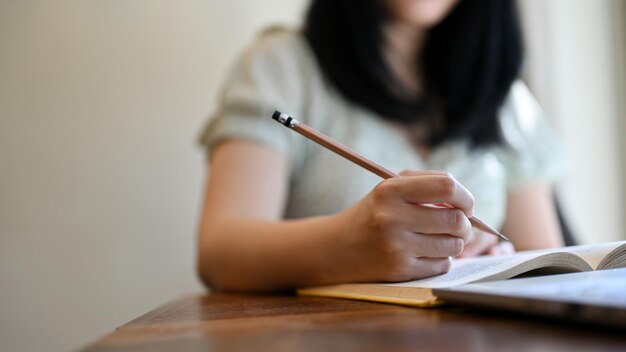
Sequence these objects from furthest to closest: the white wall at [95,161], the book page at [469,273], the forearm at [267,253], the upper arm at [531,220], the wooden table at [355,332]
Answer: the white wall at [95,161]
the upper arm at [531,220]
the forearm at [267,253]
the book page at [469,273]
the wooden table at [355,332]

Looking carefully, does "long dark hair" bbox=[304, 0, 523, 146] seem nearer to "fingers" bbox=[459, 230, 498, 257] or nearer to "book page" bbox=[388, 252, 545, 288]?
"fingers" bbox=[459, 230, 498, 257]

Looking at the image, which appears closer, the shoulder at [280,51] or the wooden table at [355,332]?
the wooden table at [355,332]

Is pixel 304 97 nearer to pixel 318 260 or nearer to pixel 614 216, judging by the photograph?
pixel 318 260

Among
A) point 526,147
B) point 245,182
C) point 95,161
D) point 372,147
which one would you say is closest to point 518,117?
point 526,147

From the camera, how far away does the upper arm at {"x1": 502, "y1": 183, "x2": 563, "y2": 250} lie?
39.1 inches

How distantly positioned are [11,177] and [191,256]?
360 millimetres

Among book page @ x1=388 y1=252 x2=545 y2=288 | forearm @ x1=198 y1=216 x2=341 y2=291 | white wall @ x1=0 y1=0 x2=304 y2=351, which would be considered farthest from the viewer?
white wall @ x1=0 y1=0 x2=304 y2=351

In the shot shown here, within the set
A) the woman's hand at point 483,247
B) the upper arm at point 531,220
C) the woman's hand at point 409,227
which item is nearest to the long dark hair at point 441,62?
the upper arm at point 531,220

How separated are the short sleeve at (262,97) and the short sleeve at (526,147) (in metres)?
0.38

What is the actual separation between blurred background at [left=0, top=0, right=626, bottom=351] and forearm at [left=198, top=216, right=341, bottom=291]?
18.1 inches

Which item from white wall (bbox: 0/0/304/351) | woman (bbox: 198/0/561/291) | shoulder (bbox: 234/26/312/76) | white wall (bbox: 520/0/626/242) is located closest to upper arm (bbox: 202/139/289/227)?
woman (bbox: 198/0/561/291)

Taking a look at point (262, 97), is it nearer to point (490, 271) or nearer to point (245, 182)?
point (245, 182)

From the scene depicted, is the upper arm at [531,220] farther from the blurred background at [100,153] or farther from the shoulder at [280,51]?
the shoulder at [280,51]

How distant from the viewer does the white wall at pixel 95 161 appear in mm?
1099
